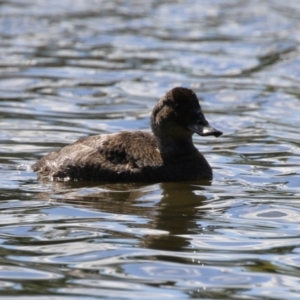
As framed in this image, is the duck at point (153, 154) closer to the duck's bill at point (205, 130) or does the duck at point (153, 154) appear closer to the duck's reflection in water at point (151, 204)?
the duck's bill at point (205, 130)

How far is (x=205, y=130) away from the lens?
10758mm

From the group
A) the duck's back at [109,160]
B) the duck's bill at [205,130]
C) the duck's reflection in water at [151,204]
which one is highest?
the duck's bill at [205,130]

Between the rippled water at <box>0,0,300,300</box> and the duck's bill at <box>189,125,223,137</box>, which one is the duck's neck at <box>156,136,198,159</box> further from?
the rippled water at <box>0,0,300,300</box>

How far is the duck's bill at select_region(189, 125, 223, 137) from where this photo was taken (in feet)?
34.7

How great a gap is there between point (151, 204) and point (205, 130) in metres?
1.34

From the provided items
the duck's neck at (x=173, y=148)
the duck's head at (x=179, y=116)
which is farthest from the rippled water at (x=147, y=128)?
the duck's head at (x=179, y=116)

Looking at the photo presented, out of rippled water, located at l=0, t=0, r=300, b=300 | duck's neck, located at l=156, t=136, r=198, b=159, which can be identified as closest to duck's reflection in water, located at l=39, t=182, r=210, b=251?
rippled water, located at l=0, t=0, r=300, b=300

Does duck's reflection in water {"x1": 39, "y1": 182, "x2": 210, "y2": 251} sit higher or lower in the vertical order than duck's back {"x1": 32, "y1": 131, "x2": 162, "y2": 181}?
lower

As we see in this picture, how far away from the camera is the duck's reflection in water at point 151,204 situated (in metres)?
8.38

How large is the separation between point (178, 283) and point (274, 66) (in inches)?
539

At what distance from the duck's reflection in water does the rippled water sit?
2cm

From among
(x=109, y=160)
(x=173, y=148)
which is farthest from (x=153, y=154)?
(x=109, y=160)

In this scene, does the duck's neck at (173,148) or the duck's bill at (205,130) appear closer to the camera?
the duck's bill at (205,130)

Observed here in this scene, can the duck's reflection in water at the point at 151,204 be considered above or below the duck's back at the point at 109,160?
below
